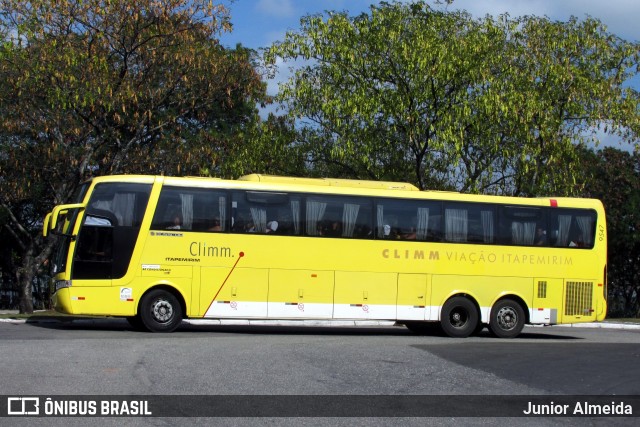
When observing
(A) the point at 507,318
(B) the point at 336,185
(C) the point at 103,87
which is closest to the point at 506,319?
(A) the point at 507,318

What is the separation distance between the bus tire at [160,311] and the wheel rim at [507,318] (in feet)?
24.9

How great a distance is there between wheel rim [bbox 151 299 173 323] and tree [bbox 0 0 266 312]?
7.84 m

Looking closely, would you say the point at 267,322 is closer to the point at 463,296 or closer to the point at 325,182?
the point at 325,182

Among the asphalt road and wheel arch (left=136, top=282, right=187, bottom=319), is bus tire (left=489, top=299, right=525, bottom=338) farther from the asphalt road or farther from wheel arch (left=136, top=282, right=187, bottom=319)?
wheel arch (left=136, top=282, right=187, bottom=319)

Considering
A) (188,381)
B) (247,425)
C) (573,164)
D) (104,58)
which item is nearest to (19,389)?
(188,381)

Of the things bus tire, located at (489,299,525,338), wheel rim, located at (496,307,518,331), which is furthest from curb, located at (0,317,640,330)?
wheel rim, located at (496,307,518,331)

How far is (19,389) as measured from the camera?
996cm

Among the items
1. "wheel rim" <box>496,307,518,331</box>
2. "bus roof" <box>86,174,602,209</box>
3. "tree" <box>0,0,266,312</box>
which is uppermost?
"tree" <box>0,0,266,312</box>

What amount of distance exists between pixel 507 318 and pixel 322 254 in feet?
16.0

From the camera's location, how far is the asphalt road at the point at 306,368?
10234 mm

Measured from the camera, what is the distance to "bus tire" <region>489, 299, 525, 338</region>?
821 inches

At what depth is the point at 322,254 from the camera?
65.0ft

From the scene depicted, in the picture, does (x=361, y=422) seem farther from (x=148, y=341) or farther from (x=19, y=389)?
(x=148, y=341)

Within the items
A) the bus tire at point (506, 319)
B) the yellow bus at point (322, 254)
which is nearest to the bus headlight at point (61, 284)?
the yellow bus at point (322, 254)
